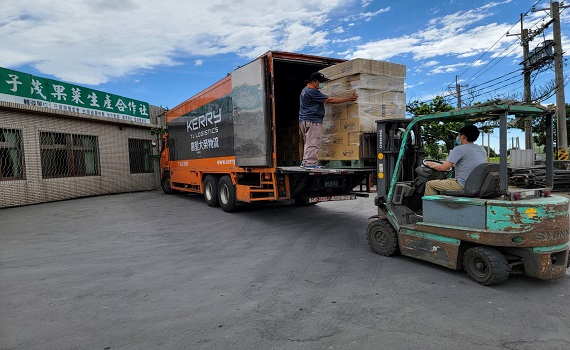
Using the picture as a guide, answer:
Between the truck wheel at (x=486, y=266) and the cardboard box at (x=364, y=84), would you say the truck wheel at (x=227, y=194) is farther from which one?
the truck wheel at (x=486, y=266)

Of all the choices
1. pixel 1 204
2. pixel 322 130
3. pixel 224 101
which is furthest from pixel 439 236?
pixel 1 204

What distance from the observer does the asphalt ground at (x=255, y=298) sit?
2.91 meters

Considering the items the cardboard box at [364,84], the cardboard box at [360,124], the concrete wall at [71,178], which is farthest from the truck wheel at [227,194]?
the concrete wall at [71,178]

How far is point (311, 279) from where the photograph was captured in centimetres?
430

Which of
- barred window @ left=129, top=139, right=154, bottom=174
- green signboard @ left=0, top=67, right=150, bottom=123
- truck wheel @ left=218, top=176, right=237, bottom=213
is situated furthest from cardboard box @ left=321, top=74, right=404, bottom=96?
barred window @ left=129, top=139, right=154, bottom=174

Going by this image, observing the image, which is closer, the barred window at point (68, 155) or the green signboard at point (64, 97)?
the green signboard at point (64, 97)

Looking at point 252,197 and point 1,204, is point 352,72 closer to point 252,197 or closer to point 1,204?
point 252,197

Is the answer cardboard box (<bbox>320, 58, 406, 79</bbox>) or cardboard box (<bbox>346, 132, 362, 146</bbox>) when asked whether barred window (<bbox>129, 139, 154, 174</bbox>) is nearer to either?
cardboard box (<bbox>320, 58, 406, 79</bbox>)

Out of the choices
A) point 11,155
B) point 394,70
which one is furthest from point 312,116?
point 11,155

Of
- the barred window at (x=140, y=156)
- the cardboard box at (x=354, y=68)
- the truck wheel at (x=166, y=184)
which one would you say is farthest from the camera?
the barred window at (x=140, y=156)

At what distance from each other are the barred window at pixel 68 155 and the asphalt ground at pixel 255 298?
7356 mm

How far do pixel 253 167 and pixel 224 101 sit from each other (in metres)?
2.10

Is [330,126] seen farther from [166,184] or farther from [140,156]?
[140,156]

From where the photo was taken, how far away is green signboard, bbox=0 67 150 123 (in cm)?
1138
